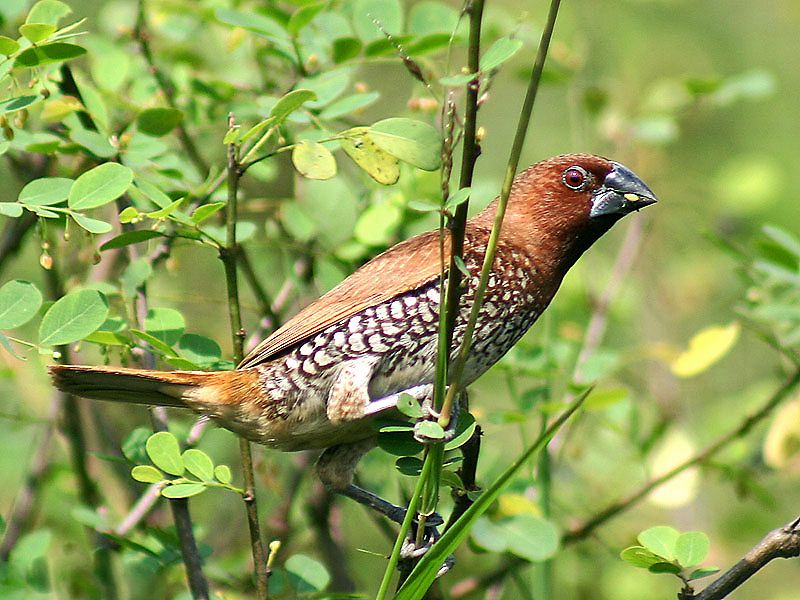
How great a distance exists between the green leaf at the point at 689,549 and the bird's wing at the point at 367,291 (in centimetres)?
103

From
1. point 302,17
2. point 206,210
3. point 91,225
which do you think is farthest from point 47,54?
point 302,17

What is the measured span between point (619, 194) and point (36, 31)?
1765 mm

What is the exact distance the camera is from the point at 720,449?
365cm

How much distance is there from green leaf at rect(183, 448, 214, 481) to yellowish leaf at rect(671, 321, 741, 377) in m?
1.65

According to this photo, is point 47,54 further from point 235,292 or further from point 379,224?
point 379,224

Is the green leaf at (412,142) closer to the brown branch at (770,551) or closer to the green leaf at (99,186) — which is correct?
the green leaf at (99,186)

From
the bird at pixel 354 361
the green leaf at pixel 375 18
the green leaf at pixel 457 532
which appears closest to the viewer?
the green leaf at pixel 457 532

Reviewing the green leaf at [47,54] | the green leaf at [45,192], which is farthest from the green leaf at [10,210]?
the green leaf at [47,54]

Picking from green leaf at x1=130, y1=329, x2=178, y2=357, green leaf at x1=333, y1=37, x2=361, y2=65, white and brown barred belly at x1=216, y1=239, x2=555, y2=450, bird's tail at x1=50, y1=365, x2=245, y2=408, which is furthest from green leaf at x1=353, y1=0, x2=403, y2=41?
green leaf at x1=130, y1=329, x2=178, y2=357

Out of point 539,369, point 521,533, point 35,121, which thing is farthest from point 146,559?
point 35,121

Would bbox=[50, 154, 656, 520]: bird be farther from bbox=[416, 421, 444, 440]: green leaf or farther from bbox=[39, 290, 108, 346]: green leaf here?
bbox=[416, 421, 444, 440]: green leaf

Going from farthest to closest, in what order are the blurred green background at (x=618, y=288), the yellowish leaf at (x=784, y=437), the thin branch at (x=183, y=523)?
the blurred green background at (x=618, y=288) → the yellowish leaf at (x=784, y=437) → the thin branch at (x=183, y=523)

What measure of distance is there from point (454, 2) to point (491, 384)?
142 inches

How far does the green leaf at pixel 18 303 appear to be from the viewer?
2.33 metres
